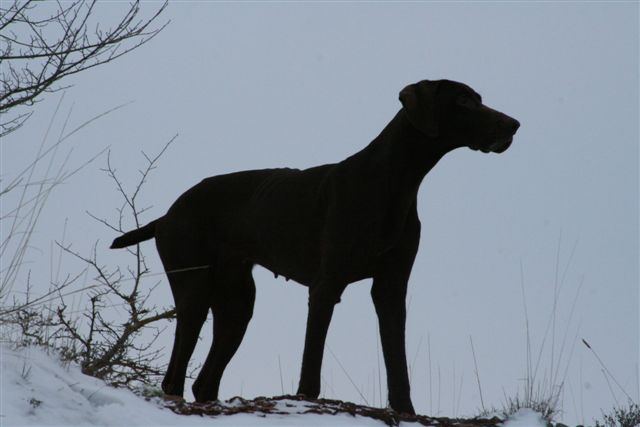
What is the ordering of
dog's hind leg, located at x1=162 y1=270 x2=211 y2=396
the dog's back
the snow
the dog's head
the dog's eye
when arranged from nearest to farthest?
1. the snow
2. the dog's head
3. the dog's eye
4. the dog's back
5. dog's hind leg, located at x1=162 y1=270 x2=211 y2=396

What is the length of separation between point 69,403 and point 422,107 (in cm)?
262

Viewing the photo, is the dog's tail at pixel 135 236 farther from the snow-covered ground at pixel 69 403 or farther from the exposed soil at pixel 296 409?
the snow-covered ground at pixel 69 403

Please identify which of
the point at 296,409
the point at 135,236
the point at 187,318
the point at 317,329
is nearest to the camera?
the point at 296,409

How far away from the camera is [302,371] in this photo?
5086 mm

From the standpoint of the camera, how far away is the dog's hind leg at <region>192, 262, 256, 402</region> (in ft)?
20.4

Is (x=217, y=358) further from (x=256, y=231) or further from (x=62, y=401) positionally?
(x=62, y=401)

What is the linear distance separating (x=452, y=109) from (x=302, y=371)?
5.59 feet

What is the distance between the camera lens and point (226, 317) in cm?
630

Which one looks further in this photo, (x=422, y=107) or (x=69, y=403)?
(x=422, y=107)

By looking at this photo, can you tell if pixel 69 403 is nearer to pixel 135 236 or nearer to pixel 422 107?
pixel 422 107

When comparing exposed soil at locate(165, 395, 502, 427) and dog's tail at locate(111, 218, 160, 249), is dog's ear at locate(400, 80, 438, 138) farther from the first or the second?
dog's tail at locate(111, 218, 160, 249)

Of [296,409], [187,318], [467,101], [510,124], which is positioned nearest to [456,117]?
[467,101]

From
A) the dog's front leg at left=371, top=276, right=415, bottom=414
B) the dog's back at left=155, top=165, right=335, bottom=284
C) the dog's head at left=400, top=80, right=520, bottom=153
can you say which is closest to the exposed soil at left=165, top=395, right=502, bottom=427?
the dog's front leg at left=371, top=276, right=415, bottom=414

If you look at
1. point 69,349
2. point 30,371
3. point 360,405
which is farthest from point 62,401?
point 360,405
